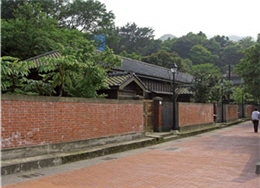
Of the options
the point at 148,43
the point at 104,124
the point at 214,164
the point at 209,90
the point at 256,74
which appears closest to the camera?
the point at 214,164

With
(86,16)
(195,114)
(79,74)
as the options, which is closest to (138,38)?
(86,16)

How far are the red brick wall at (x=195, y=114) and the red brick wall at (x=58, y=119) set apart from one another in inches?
232

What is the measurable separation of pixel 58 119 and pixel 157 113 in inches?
314

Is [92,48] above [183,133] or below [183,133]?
above

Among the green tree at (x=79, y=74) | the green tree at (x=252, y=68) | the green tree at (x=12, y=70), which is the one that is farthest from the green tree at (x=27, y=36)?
the green tree at (x=12, y=70)

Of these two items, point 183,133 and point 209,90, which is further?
point 209,90

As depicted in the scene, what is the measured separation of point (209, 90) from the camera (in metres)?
23.3

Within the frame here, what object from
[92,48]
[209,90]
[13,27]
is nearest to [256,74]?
[209,90]

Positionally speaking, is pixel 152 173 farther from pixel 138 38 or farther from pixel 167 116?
pixel 138 38

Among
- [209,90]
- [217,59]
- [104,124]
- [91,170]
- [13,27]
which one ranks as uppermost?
[217,59]

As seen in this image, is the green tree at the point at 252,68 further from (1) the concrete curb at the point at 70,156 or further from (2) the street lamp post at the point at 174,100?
(1) the concrete curb at the point at 70,156

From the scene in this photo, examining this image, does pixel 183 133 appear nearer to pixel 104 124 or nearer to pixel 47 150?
pixel 104 124

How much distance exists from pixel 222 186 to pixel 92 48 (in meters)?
8.07

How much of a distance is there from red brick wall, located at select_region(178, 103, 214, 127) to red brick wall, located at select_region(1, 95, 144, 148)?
19.3 feet
